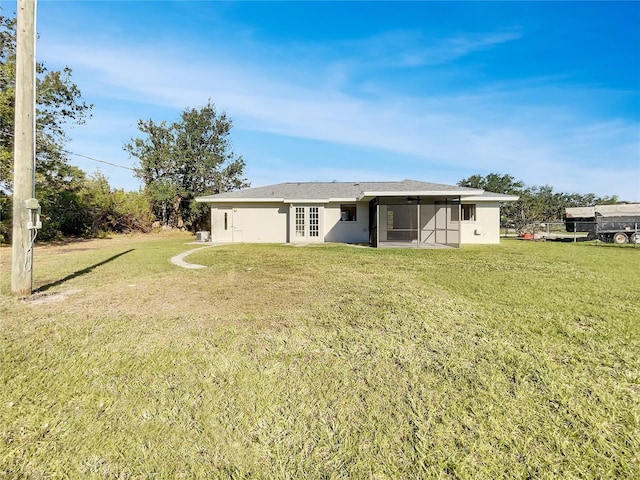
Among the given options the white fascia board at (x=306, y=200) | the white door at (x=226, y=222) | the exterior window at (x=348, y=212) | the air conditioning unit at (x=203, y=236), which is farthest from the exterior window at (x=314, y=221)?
the air conditioning unit at (x=203, y=236)

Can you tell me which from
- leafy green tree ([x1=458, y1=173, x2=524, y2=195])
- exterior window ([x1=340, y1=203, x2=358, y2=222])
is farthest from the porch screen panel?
leafy green tree ([x1=458, y1=173, x2=524, y2=195])

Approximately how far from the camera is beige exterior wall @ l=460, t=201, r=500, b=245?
637 inches

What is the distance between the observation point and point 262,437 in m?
1.98

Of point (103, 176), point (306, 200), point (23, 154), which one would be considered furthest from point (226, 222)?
point (103, 176)

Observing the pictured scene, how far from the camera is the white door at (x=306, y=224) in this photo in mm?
16453

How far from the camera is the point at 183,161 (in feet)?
82.4

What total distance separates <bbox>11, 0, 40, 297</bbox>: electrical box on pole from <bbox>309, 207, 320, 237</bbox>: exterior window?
12.1 metres

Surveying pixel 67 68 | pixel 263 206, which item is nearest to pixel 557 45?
pixel 263 206

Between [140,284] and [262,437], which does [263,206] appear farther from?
[262,437]

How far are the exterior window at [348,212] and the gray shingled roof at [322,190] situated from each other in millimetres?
569

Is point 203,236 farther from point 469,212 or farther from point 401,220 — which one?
point 469,212

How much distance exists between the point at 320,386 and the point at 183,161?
26947 mm

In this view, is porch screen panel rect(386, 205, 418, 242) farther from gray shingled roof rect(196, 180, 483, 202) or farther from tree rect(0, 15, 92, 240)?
tree rect(0, 15, 92, 240)

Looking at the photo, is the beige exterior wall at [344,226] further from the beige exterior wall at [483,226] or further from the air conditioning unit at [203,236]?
the air conditioning unit at [203,236]
